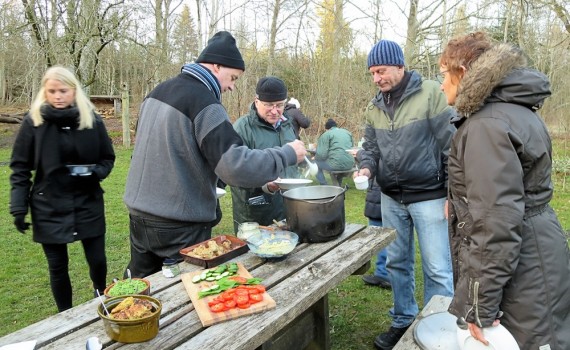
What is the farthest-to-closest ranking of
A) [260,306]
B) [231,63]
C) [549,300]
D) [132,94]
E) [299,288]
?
[132,94] → [231,63] → [299,288] → [260,306] → [549,300]

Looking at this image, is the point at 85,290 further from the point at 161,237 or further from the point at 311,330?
the point at 311,330

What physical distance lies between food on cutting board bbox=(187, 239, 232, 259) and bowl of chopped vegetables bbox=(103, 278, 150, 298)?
0.42m

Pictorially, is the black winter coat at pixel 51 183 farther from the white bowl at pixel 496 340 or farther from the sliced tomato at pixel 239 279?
the white bowl at pixel 496 340

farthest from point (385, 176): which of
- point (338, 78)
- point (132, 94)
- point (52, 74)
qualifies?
point (132, 94)

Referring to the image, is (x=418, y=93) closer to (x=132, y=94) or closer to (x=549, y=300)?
(x=549, y=300)

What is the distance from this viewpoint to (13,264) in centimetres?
458

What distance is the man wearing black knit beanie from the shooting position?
6.95ft

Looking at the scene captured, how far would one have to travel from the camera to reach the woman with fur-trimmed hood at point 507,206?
149 cm

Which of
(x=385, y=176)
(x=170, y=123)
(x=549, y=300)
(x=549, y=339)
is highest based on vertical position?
(x=170, y=123)

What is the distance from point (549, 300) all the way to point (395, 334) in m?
1.57

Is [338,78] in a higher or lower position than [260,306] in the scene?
higher

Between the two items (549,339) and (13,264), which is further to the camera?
(13,264)

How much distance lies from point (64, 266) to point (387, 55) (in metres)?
2.56

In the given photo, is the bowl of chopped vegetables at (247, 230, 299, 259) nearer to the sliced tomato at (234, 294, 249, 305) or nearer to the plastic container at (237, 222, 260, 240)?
the plastic container at (237, 222, 260, 240)
